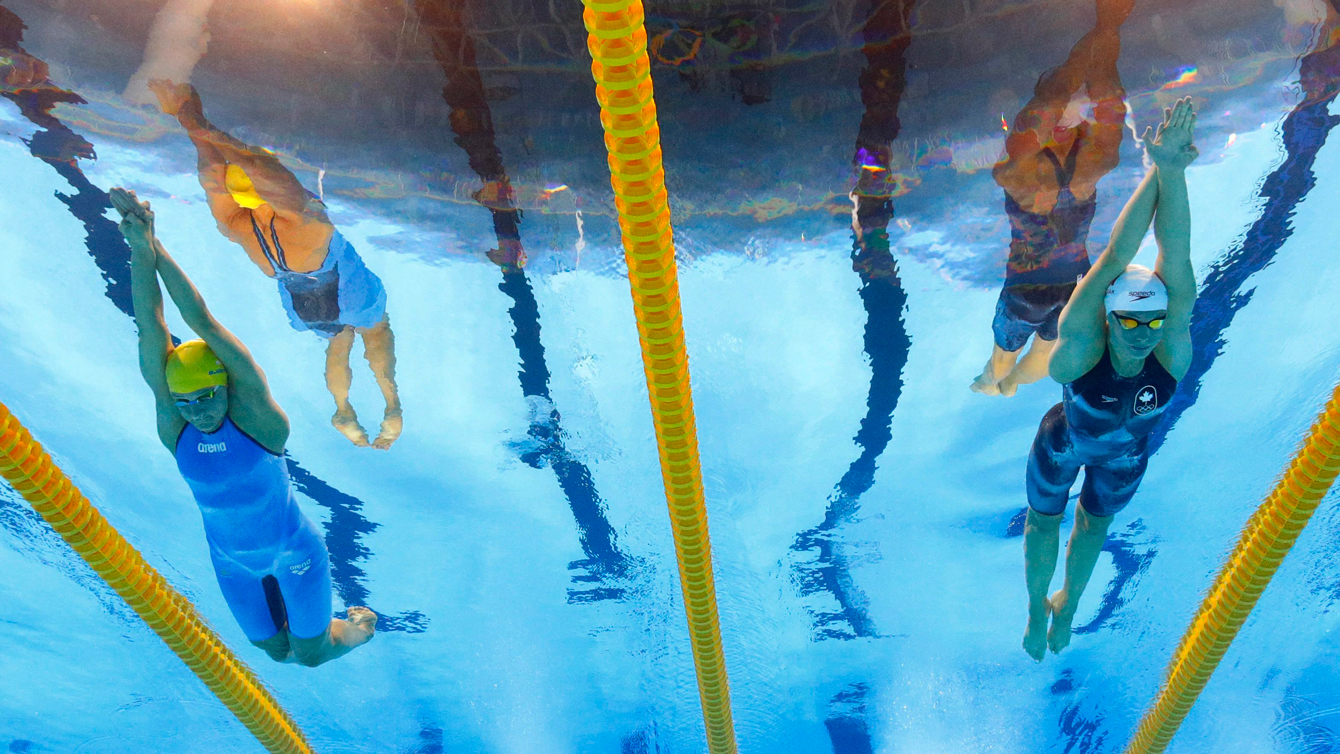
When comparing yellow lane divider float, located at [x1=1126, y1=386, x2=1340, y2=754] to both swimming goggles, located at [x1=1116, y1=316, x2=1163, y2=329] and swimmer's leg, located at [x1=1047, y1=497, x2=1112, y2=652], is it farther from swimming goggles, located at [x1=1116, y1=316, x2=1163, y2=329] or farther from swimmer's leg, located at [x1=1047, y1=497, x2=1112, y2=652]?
swimming goggles, located at [x1=1116, y1=316, x2=1163, y2=329]

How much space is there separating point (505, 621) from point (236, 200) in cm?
642

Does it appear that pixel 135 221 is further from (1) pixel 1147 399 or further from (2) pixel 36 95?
(1) pixel 1147 399

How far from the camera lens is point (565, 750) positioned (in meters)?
13.2

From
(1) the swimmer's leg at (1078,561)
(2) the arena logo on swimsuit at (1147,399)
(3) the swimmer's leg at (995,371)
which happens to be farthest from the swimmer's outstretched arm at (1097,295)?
(3) the swimmer's leg at (995,371)

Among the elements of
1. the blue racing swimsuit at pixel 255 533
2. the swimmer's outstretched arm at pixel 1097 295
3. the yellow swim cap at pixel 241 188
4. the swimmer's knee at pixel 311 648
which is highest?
the yellow swim cap at pixel 241 188

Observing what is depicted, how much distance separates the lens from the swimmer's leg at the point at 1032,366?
218 inches

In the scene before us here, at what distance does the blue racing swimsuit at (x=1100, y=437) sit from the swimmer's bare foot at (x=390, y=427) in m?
4.29

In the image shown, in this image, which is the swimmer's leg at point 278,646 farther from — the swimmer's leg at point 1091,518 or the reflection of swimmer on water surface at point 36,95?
the swimmer's leg at point 1091,518

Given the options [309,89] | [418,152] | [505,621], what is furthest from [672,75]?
[505,621]

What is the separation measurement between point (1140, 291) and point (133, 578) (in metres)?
4.73

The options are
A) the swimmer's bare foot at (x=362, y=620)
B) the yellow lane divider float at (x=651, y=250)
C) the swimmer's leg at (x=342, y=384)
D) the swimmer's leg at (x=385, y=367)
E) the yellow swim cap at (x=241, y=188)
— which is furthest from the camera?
the swimmer's leg at (x=342, y=384)

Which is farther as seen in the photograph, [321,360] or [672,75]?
[321,360]

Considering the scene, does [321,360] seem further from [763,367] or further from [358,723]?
[358,723]

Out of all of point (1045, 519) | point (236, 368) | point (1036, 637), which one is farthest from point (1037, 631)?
point (236, 368)
